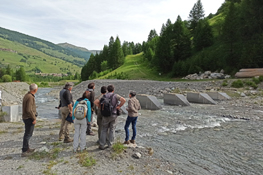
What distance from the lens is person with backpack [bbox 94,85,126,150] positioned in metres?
7.34

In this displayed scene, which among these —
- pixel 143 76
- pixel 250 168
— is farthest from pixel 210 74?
pixel 250 168

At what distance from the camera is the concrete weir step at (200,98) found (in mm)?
22688

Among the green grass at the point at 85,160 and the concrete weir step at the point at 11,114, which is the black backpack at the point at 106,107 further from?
the concrete weir step at the point at 11,114

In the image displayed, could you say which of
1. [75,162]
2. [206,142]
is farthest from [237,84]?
[75,162]

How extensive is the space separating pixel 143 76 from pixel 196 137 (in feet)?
165

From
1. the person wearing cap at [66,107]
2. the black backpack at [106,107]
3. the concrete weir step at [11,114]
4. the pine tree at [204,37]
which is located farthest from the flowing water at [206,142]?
the pine tree at [204,37]

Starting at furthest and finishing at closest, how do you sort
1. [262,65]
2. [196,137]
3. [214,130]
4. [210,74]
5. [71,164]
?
[210,74], [262,65], [214,130], [196,137], [71,164]

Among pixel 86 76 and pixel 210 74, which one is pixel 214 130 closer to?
pixel 210 74

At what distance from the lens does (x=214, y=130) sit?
1207 cm

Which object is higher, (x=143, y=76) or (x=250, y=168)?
(x=143, y=76)

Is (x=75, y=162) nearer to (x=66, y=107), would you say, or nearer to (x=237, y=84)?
(x=66, y=107)

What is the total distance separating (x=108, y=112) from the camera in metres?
7.32

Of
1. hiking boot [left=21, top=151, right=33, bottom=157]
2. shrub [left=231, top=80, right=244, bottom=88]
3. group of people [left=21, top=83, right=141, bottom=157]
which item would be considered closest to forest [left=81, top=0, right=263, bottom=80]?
shrub [left=231, top=80, right=244, bottom=88]

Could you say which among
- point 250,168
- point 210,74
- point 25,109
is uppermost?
point 210,74
